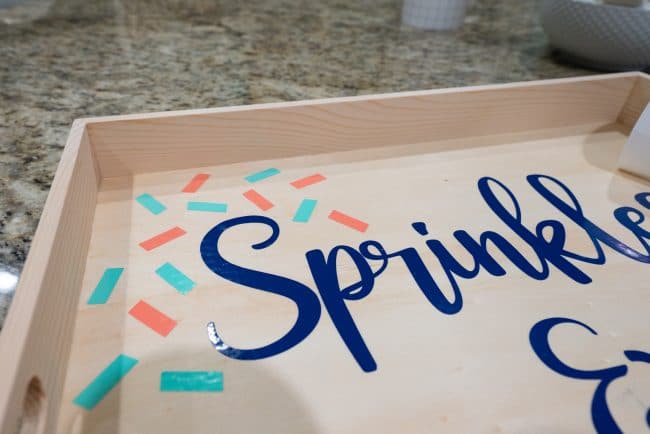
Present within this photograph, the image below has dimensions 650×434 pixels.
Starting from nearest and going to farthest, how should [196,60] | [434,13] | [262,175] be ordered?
[262,175] → [196,60] → [434,13]

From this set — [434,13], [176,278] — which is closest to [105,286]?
[176,278]

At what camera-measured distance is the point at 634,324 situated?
43cm

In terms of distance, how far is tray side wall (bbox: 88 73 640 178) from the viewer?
527 mm

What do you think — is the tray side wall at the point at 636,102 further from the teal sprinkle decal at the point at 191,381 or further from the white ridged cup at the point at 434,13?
the teal sprinkle decal at the point at 191,381

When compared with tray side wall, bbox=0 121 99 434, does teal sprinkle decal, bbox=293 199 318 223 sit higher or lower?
lower

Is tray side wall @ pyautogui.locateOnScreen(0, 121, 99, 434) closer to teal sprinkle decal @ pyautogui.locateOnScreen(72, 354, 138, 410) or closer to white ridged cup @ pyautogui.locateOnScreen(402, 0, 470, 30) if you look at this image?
teal sprinkle decal @ pyautogui.locateOnScreen(72, 354, 138, 410)

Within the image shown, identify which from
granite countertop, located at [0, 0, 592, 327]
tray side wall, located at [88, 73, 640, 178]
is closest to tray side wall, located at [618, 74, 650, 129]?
tray side wall, located at [88, 73, 640, 178]

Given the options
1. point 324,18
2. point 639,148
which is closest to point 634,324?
point 639,148

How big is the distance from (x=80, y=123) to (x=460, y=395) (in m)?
0.45

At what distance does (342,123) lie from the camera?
59 centimetres

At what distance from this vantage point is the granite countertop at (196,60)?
59cm

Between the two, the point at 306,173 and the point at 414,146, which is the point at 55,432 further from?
the point at 414,146

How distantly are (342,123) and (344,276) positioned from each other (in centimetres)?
22

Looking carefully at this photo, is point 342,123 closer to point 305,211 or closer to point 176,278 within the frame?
point 305,211
